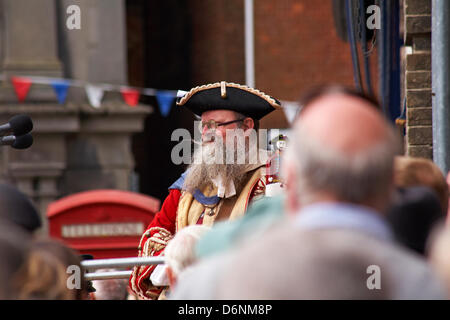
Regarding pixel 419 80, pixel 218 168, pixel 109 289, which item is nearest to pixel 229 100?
pixel 218 168

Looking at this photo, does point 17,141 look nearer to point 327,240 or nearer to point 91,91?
point 327,240

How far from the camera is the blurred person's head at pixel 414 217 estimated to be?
2.53 m

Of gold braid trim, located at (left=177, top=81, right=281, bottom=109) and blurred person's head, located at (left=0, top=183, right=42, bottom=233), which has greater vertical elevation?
gold braid trim, located at (left=177, top=81, right=281, bottom=109)

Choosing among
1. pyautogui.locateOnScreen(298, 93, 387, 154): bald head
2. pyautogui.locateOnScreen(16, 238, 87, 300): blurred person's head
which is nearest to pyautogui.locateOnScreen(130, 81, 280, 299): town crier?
pyautogui.locateOnScreen(16, 238, 87, 300): blurred person's head

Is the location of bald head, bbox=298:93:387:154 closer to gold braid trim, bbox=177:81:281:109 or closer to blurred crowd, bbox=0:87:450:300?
blurred crowd, bbox=0:87:450:300

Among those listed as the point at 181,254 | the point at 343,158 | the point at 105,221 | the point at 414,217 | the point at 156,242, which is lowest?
the point at 105,221

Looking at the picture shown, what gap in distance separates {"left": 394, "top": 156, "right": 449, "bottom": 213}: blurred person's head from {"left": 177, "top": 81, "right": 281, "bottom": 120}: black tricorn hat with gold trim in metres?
1.64

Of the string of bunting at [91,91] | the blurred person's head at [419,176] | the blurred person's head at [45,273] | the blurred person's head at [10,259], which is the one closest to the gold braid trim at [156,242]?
the blurred person's head at [419,176]

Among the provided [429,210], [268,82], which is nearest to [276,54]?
[268,82]

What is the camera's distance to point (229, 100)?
14.3ft

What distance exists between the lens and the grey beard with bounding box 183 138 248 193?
13.9ft

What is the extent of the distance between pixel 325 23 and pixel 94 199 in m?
4.91

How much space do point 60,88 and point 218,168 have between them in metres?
6.94

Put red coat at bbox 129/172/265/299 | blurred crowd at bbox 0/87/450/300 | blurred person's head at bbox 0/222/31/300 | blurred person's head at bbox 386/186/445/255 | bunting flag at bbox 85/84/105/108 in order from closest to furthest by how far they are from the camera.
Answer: blurred crowd at bbox 0/87/450/300
blurred person's head at bbox 0/222/31/300
blurred person's head at bbox 386/186/445/255
red coat at bbox 129/172/265/299
bunting flag at bbox 85/84/105/108
